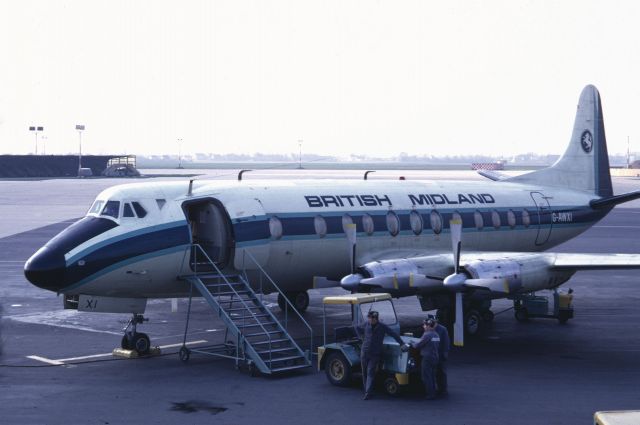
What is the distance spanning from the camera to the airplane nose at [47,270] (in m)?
21.3

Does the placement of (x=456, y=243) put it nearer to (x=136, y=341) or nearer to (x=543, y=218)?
(x=136, y=341)

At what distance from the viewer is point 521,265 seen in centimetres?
2378

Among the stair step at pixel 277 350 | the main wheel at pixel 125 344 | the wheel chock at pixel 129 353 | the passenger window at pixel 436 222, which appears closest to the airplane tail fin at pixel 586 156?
the passenger window at pixel 436 222

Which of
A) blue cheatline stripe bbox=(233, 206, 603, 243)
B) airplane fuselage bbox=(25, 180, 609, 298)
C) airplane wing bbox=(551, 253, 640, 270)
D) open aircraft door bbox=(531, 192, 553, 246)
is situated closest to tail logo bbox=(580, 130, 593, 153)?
blue cheatline stripe bbox=(233, 206, 603, 243)

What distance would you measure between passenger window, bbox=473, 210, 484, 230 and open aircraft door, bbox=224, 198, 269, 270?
834cm

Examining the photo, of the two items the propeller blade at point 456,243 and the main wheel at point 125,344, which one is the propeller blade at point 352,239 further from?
the main wheel at point 125,344

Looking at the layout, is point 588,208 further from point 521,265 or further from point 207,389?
point 207,389

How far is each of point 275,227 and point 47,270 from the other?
20.7 ft

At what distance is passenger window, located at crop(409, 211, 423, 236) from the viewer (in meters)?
27.8

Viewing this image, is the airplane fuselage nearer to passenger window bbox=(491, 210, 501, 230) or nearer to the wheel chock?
passenger window bbox=(491, 210, 501, 230)

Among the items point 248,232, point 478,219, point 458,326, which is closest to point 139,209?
point 248,232

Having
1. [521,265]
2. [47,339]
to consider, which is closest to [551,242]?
[521,265]

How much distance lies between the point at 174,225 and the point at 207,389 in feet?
16.9

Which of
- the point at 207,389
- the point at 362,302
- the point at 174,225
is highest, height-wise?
the point at 174,225
